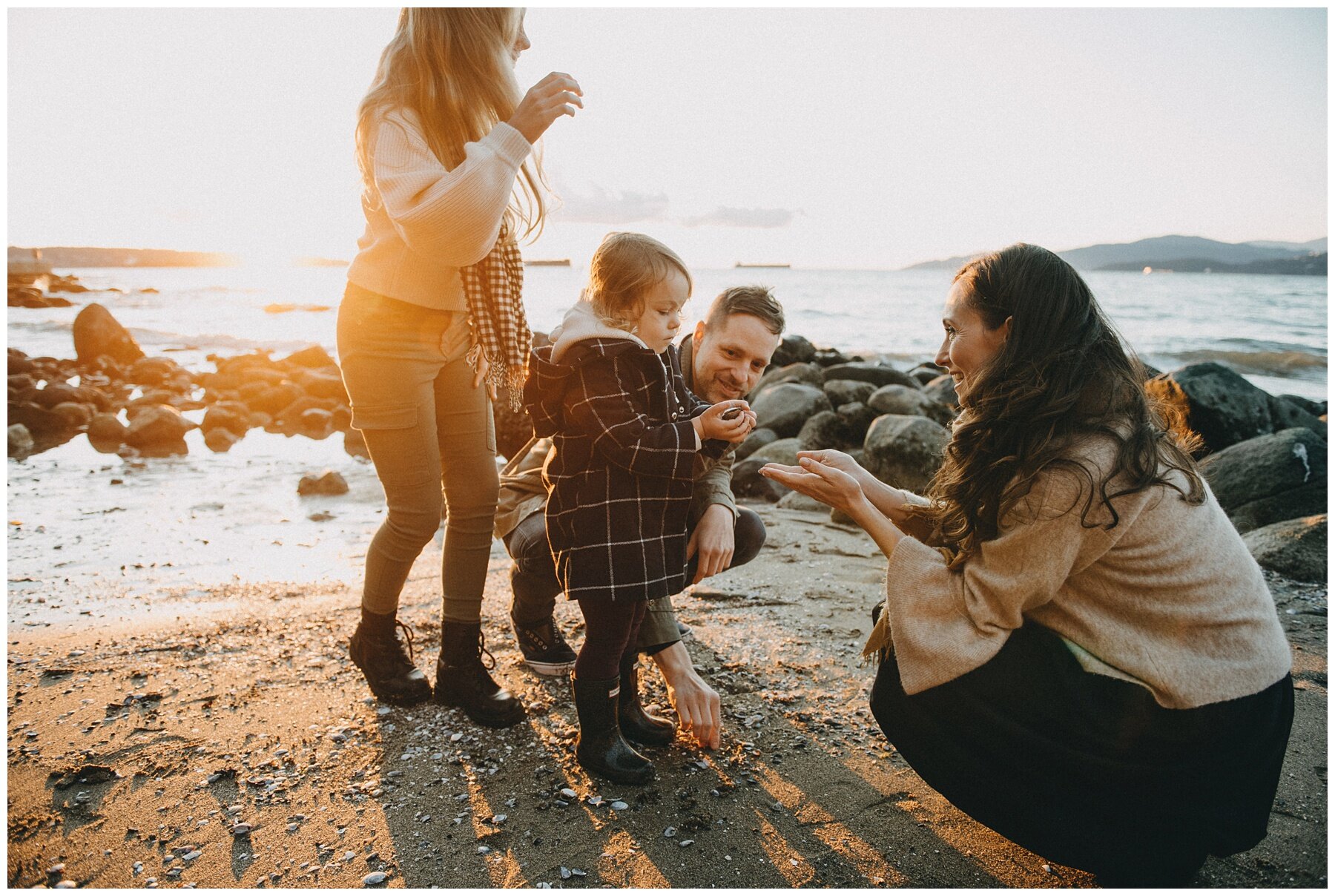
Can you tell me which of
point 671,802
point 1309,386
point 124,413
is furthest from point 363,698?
point 1309,386

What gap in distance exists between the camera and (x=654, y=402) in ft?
7.94

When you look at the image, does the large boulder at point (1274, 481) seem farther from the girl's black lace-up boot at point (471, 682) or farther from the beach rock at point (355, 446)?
the beach rock at point (355, 446)

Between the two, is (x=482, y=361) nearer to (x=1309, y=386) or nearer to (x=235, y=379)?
(x=235, y=379)

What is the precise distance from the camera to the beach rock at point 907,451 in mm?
6316

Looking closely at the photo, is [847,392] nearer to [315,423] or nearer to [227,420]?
[315,423]

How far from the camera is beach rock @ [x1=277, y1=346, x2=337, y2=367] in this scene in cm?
1398

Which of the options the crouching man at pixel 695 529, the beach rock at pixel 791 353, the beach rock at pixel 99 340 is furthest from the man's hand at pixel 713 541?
the beach rock at pixel 99 340

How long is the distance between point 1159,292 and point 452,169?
155ft

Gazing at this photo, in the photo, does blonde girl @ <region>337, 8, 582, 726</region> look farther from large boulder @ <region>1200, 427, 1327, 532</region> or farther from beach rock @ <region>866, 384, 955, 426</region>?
beach rock @ <region>866, 384, 955, 426</region>

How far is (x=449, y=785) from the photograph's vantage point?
238 centimetres

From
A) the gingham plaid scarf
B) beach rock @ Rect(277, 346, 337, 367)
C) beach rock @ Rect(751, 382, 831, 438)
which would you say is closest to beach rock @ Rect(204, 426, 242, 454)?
beach rock @ Rect(277, 346, 337, 367)

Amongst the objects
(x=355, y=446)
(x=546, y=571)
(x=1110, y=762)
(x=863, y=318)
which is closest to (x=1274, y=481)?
(x=1110, y=762)

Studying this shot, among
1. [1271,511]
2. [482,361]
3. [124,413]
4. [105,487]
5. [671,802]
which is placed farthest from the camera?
[124,413]

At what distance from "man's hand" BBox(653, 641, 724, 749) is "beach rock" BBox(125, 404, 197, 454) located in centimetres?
764
